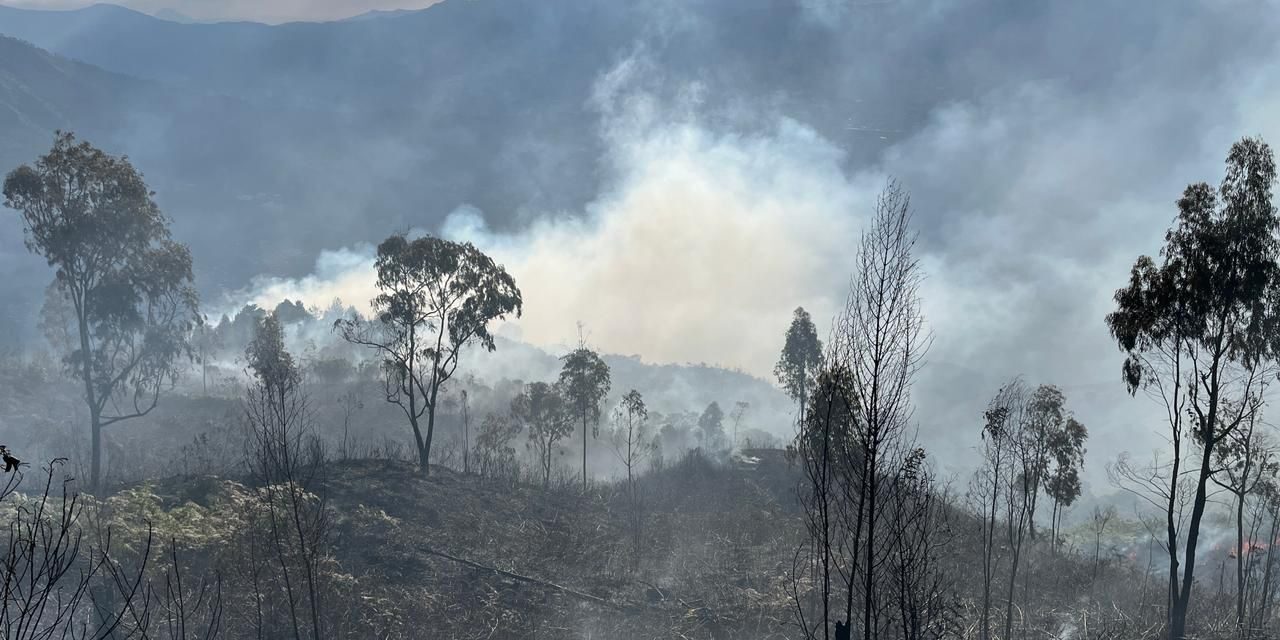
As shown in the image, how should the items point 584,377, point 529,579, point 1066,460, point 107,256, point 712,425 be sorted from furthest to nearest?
1. point 712,425
2. point 584,377
3. point 107,256
4. point 1066,460
5. point 529,579

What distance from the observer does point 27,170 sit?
3219 cm

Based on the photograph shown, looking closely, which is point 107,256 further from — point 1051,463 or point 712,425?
point 712,425

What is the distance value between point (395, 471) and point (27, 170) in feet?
61.5

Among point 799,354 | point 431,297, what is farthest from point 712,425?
point 431,297

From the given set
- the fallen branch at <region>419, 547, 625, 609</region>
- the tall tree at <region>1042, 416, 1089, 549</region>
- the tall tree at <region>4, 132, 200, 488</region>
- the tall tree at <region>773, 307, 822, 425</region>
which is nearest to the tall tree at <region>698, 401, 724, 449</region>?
the tall tree at <region>773, 307, 822, 425</region>

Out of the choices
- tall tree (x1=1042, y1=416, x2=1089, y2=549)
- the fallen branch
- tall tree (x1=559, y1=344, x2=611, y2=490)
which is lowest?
Result: the fallen branch

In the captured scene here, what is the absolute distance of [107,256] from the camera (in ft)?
115

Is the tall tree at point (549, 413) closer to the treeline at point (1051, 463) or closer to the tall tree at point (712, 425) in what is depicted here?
the treeline at point (1051, 463)

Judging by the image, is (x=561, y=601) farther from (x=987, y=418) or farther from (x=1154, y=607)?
(x=1154, y=607)

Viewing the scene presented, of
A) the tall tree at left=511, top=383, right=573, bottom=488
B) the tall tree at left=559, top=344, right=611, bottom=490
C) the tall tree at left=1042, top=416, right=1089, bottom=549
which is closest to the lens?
the tall tree at left=1042, top=416, right=1089, bottom=549

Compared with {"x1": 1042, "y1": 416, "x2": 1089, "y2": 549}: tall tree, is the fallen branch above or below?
below

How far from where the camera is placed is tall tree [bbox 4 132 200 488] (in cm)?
3297

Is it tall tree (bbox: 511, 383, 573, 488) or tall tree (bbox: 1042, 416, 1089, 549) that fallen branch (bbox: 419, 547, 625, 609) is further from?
tall tree (bbox: 511, 383, 573, 488)

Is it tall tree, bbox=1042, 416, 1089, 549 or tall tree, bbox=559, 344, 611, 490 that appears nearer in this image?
tall tree, bbox=1042, 416, 1089, 549
